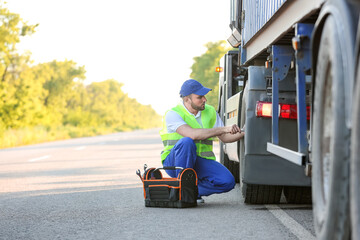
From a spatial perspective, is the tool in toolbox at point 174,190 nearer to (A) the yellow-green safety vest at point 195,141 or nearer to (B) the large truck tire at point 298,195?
(A) the yellow-green safety vest at point 195,141

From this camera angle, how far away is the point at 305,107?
483 cm

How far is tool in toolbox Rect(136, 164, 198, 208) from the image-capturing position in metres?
7.48

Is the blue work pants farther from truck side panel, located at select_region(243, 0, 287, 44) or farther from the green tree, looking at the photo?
the green tree

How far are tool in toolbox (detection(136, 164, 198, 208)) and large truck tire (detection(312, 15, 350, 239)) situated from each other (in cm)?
362

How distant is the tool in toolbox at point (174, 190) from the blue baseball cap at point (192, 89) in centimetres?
96

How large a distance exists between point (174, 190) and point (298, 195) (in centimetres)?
150

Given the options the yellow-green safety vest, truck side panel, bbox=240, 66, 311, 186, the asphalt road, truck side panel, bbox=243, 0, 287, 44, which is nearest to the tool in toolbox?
the asphalt road

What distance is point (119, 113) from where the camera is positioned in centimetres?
12594

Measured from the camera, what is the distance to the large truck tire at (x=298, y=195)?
312 inches

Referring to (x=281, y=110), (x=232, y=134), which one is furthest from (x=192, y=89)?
(x=281, y=110)

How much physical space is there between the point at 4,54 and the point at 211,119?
36.7m

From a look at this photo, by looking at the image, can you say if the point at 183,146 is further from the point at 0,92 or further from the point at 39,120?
the point at 39,120

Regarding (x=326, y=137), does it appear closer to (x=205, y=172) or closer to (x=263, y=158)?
(x=263, y=158)

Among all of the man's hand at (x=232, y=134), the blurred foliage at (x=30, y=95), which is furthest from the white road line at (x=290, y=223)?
the blurred foliage at (x=30, y=95)
